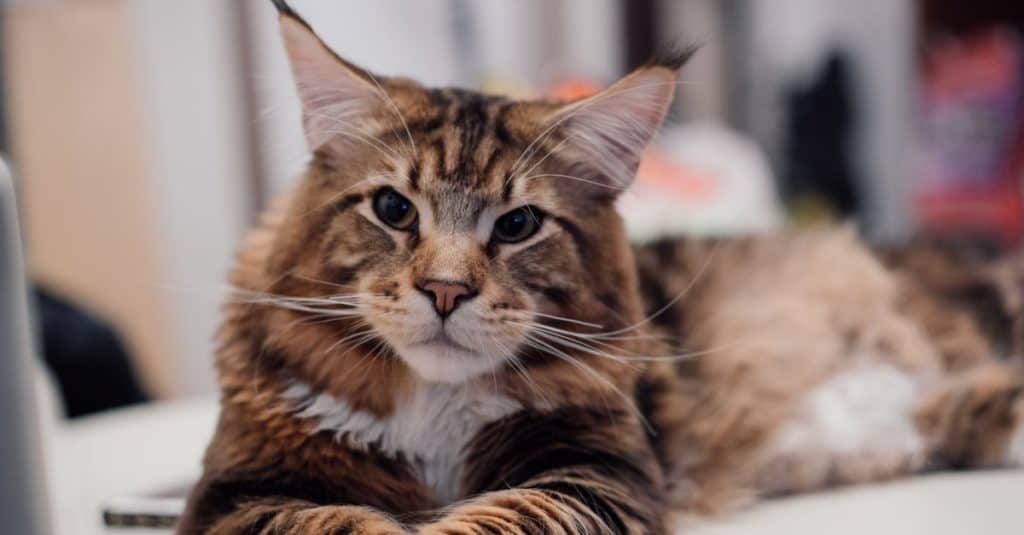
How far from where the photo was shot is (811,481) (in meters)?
1.42

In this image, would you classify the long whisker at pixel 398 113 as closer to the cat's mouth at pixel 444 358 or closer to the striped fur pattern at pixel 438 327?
the striped fur pattern at pixel 438 327

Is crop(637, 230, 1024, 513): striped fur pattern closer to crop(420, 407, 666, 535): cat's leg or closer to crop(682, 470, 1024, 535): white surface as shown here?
crop(682, 470, 1024, 535): white surface

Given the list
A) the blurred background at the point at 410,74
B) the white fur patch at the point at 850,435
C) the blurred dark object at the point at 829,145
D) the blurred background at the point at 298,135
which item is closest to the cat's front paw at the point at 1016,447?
the white fur patch at the point at 850,435

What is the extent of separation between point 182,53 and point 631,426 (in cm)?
237

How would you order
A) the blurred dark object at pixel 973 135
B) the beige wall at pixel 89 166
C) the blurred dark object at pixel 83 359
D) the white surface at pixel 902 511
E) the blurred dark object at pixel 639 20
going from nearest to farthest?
the white surface at pixel 902 511 < the blurred dark object at pixel 83 359 < the beige wall at pixel 89 166 < the blurred dark object at pixel 973 135 < the blurred dark object at pixel 639 20

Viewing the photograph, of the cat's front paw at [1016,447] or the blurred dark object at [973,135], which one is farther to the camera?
the blurred dark object at [973,135]

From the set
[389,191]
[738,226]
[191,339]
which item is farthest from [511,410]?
[191,339]

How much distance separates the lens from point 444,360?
89 centimetres

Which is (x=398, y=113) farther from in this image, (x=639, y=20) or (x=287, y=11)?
(x=639, y=20)

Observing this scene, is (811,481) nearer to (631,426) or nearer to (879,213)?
(631,426)

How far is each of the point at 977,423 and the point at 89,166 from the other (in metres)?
2.64

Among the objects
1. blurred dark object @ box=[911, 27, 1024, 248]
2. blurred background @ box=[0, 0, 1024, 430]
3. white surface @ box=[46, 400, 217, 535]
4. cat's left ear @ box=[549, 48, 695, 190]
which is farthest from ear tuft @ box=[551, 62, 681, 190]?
blurred dark object @ box=[911, 27, 1024, 248]

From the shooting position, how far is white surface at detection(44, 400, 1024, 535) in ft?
3.83

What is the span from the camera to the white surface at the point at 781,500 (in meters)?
1.17
